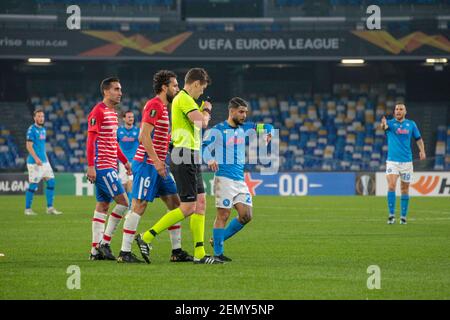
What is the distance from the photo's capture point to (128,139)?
2247 centimetres

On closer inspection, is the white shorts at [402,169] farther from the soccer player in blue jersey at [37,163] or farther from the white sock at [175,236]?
the white sock at [175,236]

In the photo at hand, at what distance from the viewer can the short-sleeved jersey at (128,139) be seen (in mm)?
22453

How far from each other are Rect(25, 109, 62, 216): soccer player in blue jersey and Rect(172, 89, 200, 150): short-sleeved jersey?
11802 millimetres

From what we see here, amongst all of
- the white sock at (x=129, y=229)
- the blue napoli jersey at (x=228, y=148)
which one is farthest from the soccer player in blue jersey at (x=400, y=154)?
the white sock at (x=129, y=229)

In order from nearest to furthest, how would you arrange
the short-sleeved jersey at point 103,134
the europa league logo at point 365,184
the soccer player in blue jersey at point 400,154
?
1. the short-sleeved jersey at point 103,134
2. the soccer player in blue jersey at point 400,154
3. the europa league logo at point 365,184

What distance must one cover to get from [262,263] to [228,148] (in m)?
1.65

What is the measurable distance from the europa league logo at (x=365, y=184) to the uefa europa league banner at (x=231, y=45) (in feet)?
21.1

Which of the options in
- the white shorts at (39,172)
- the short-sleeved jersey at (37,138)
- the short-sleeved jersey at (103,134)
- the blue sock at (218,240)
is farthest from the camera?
the white shorts at (39,172)

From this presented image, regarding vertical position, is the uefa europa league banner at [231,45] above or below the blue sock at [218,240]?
above

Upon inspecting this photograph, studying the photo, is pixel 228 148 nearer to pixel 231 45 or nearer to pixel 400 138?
pixel 400 138

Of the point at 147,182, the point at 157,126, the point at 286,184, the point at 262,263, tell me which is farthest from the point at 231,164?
the point at 286,184

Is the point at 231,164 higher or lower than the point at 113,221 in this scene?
higher

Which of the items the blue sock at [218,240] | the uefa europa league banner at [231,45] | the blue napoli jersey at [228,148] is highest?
the uefa europa league banner at [231,45]

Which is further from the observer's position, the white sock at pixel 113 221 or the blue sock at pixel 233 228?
the blue sock at pixel 233 228
